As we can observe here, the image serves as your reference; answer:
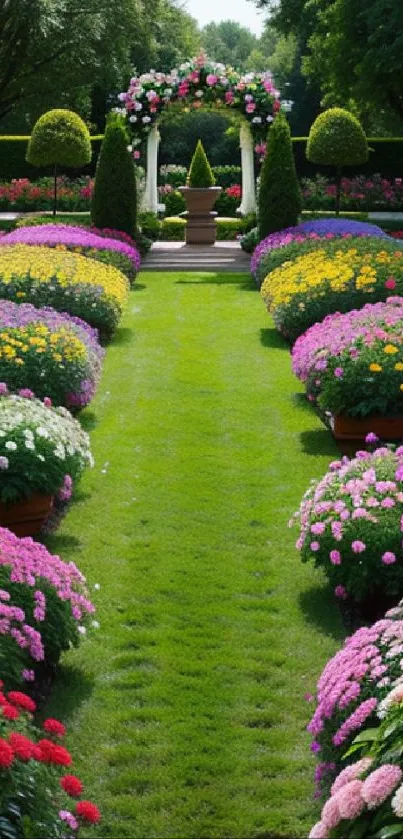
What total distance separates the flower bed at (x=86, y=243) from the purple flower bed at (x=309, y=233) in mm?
1877

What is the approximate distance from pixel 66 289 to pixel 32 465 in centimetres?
615

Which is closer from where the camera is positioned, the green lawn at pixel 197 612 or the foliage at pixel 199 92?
the green lawn at pixel 197 612

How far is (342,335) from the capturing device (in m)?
10.5

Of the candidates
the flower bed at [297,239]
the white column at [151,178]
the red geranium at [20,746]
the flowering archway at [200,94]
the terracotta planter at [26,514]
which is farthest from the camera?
the white column at [151,178]

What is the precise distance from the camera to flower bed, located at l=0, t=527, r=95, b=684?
562 cm

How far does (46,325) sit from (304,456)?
2399 mm

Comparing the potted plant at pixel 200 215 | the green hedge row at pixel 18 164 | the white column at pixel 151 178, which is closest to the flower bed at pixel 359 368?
the potted plant at pixel 200 215

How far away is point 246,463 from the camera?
10062 millimetres

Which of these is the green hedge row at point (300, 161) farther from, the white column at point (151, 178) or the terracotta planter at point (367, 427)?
the terracotta planter at point (367, 427)

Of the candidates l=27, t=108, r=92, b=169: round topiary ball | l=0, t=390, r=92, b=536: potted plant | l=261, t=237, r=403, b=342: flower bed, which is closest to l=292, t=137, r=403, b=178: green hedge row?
l=27, t=108, r=92, b=169: round topiary ball

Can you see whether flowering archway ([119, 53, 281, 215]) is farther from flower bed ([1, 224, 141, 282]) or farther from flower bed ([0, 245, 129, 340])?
flower bed ([0, 245, 129, 340])

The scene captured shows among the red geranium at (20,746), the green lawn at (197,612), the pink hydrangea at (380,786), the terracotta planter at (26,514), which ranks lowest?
the green lawn at (197,612)

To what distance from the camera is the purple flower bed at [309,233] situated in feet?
59.5

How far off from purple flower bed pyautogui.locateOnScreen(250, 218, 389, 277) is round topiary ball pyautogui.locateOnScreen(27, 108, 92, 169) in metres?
8.80
